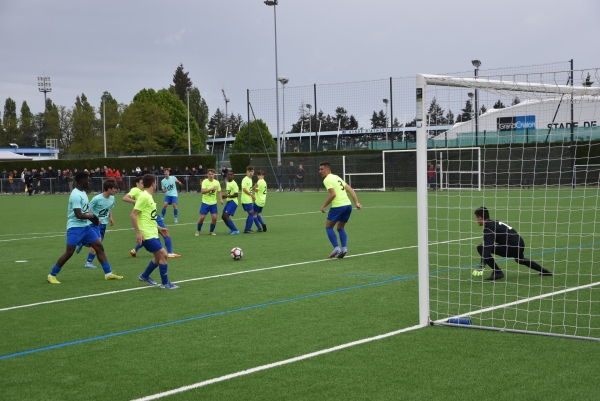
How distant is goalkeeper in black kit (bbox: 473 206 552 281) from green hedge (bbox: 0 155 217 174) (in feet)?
133

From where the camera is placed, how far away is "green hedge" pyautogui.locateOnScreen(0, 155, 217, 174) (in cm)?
5012

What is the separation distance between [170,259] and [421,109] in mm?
7723

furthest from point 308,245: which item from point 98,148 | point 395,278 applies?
point 98,148

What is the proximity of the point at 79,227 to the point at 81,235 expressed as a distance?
14cm

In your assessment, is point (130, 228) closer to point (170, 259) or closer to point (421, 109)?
point (170, 259)

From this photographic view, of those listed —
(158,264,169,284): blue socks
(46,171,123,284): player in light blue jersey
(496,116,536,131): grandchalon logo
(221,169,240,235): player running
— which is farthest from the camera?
(221,169,240,235): player running

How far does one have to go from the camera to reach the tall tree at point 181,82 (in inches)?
4289

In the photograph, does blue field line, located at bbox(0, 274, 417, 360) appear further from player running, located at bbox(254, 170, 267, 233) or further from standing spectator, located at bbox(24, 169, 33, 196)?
standing spectator, located at bbox(24, 169, 33, 196)

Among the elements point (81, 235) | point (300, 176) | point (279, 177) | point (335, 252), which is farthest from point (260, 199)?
point (279, 177)

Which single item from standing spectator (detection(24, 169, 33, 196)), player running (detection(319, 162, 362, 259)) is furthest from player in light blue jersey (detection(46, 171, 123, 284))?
standing spectator (detection(24, 169, 33, 196))

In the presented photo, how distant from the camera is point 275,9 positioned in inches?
1769

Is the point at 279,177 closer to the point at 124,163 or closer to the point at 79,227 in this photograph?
the point at 124,163

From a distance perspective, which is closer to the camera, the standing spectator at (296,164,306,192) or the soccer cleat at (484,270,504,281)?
the soccer cleat at (484,270,504,281)

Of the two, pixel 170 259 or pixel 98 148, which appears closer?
pixel 170 259
